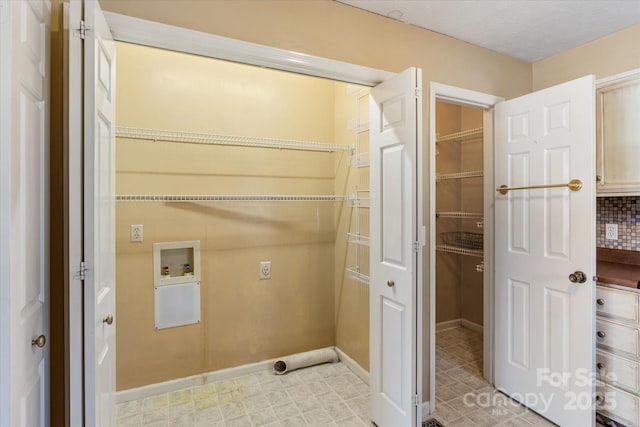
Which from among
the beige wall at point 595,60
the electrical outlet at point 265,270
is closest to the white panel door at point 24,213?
the electrical outlet at point 265,270

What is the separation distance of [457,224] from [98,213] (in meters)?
3.41

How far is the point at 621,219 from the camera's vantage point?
7.71 feet

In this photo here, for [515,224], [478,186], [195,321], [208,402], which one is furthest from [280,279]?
[478,186]

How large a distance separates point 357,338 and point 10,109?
251 centimetres

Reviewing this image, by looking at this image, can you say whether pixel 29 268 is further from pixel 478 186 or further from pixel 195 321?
pixel 478 186

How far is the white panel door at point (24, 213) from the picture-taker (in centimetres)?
88

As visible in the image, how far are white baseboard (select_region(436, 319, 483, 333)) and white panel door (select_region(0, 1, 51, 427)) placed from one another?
3.47 meters

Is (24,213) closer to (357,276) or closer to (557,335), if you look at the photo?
(357,276)

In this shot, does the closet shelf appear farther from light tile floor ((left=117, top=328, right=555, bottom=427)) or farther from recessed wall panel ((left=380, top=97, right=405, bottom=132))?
light tile floor ((left=117, top=328, right=555, bottom=427))

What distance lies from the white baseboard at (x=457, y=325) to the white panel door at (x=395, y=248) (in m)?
1.90

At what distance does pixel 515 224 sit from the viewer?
2268 mm

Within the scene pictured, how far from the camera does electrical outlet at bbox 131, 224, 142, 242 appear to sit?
7.60ft

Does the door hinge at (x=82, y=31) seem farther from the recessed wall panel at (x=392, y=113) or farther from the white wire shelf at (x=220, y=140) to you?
the recessed wall panel at (x=392, y=113)

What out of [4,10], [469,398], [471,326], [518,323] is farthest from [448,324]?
[4,10]
